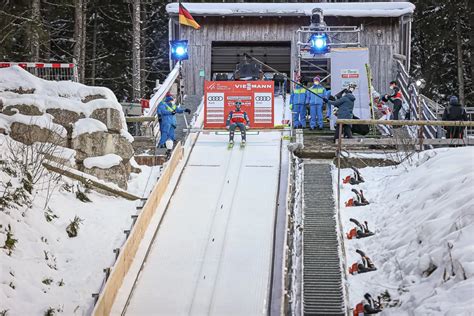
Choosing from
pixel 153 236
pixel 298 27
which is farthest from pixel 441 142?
pixel 298 27

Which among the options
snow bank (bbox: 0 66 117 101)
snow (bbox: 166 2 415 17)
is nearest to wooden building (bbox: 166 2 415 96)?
snow (bbox: 166 2 415 17)

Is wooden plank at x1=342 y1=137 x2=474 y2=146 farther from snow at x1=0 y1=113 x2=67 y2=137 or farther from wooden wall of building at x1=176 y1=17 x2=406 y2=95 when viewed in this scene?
wooden wall of building at x1=176 y1=17 x2=406 y2=95

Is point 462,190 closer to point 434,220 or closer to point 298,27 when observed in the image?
point 434,220

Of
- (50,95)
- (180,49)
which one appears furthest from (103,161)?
(180,49)

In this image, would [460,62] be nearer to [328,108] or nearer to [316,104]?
[328,108]

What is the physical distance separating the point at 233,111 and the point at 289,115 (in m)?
3.68

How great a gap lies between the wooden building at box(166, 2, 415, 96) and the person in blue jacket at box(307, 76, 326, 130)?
623 cm

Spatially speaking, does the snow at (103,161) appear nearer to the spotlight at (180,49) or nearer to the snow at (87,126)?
the snow at (87,126)

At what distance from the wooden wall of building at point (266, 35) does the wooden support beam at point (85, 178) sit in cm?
1085

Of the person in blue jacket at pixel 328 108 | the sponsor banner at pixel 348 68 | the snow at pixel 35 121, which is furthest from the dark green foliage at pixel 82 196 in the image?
the sponsor banner at pixel 348 68

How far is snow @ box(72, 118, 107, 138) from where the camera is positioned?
14680mm

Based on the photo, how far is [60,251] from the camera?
11.7 metres

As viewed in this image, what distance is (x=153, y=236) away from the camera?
12.4 m

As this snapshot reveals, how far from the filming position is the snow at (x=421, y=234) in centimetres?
927
